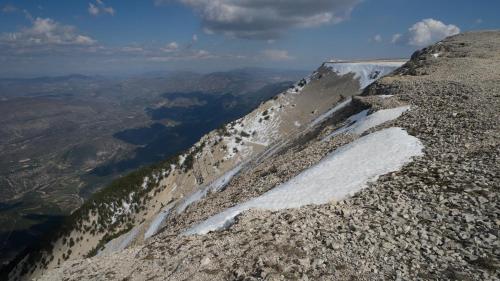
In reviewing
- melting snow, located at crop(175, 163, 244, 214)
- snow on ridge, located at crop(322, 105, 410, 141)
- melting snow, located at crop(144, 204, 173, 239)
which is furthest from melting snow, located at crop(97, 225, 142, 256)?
snow on ridge, located at crop(322, 105, 410, 141)

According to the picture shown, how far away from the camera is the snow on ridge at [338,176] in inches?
742

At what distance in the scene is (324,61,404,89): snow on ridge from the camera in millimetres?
109938

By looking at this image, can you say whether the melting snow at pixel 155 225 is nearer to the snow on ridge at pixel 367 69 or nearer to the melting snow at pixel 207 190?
the melting snow at pixel 207 190

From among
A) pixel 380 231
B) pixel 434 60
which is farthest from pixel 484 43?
pixel 380 231

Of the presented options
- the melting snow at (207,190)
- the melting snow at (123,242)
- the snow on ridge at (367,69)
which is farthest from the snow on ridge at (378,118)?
the snow on ridge at (367,69)

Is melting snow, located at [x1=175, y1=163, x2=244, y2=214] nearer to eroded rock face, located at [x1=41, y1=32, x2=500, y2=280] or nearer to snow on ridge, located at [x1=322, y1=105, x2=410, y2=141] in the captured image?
snow on ridge, located at [x1=322, y1=105, x2=410, y2=141]

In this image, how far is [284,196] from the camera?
2044cm

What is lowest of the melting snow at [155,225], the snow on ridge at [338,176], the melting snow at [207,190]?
the melting snow at [155,225]

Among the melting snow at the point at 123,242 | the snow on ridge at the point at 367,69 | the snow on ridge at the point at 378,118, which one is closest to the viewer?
the snow on ridge at the point at 378,118

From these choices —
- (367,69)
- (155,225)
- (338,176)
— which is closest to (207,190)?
(155,225)

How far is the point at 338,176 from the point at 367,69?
355 ft

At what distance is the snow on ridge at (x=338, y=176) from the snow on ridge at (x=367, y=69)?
91942mm

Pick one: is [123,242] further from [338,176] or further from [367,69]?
[367,69]

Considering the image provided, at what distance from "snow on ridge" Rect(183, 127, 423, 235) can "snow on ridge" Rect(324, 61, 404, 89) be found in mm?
91942
